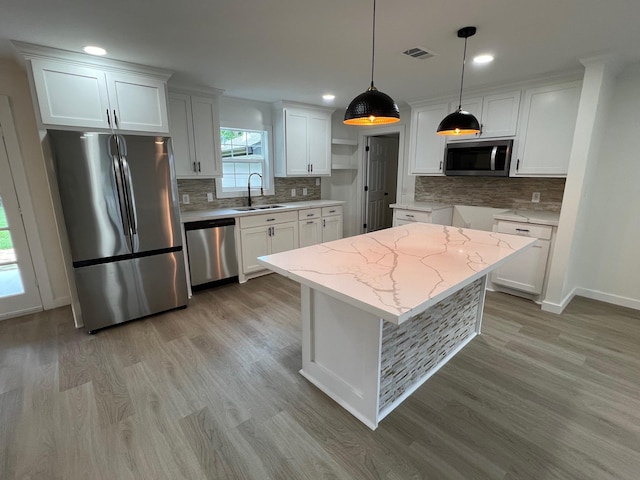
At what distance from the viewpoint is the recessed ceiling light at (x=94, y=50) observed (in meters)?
2.33

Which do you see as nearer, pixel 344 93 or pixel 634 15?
pixel 634 15

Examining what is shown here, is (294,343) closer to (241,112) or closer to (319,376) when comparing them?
(319,376)

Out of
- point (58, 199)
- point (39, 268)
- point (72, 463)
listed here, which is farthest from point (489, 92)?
point (39, 268)

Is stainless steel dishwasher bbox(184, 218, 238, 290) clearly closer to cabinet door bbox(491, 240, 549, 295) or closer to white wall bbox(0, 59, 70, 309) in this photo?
white wall bbox(0, 59, 70, 309)

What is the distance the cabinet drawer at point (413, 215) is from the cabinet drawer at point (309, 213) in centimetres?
114

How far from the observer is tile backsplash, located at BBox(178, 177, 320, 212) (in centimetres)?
386

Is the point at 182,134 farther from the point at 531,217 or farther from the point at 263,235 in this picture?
the point at 531,217

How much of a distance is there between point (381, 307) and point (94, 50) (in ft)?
9.52

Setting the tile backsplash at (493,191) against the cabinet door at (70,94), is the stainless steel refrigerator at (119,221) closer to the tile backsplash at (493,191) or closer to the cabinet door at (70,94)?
the cabinet door at (70,94)

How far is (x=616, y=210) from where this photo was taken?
315 centimetres

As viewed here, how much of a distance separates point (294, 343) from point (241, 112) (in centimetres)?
316

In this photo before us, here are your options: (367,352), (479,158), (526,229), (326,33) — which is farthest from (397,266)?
(479,158)

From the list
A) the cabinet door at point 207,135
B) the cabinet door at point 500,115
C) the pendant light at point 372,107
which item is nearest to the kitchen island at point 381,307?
the pendant light at point 372,107

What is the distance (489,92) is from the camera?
11.5ft
